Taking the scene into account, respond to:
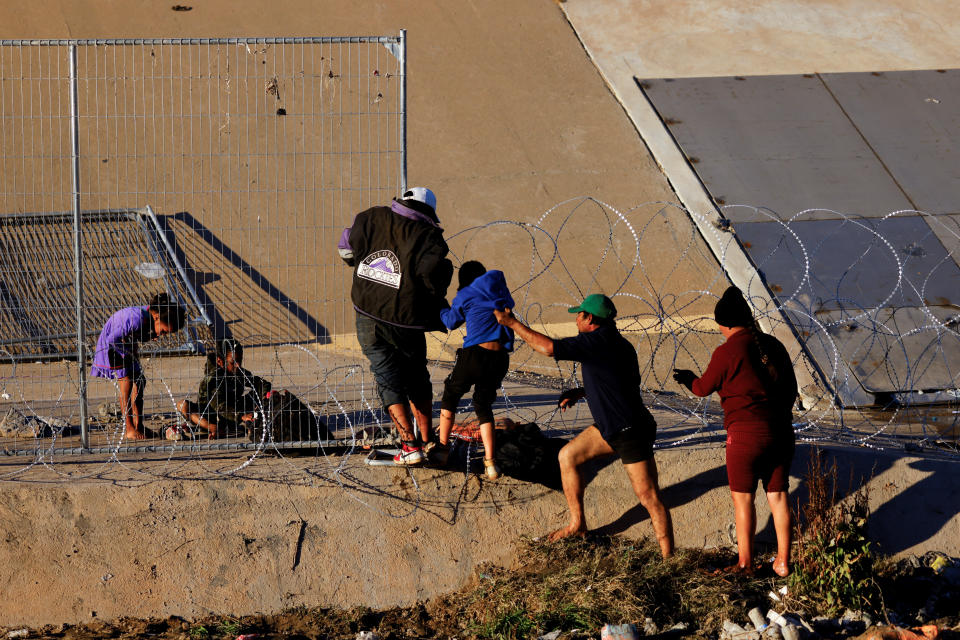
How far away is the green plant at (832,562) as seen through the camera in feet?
18.3

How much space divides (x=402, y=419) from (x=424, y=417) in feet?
0.70

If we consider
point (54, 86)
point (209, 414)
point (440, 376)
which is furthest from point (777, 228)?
point (54, 86)

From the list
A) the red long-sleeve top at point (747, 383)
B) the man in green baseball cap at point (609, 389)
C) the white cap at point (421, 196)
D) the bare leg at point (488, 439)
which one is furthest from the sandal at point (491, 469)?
the white cap at point (421, 196)

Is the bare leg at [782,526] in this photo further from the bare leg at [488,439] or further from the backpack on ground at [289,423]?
the backpack on ground at [289,423]

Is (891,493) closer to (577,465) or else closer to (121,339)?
(577,465)

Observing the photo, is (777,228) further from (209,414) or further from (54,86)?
(54,86)

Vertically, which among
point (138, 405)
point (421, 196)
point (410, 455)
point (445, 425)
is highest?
point (421, 196)

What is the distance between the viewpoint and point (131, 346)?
23.6 ft

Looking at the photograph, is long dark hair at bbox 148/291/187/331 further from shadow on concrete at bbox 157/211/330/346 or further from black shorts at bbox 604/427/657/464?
black shorts at bbox 604/427/657/464

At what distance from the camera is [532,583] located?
591 centimetres

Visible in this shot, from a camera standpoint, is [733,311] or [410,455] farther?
[410,455]

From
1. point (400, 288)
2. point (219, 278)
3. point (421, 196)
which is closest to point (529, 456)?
point (400, 288)

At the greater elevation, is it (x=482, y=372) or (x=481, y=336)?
(x=481, y=336)

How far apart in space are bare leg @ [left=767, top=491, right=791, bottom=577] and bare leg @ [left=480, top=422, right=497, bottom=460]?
1.65 meters
